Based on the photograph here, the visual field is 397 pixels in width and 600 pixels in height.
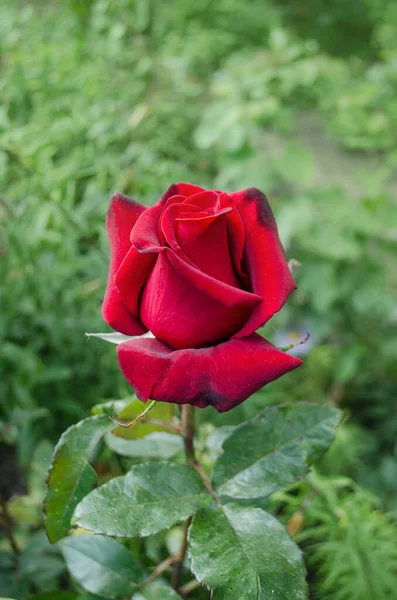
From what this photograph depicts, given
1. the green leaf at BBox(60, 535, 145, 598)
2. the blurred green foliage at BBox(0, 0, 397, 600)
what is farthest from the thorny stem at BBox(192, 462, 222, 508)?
the blurred green foliage at BBox(0, 0, 397, 600)

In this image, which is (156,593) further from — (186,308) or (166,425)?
(186,308)

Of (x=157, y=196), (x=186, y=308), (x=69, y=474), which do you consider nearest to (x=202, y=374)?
(x=186, y=308)

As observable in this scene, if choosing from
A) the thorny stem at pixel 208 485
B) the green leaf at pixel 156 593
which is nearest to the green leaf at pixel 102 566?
the green leaf at pixel 156 593

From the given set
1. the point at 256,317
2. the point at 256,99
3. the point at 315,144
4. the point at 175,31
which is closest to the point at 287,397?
the point at 256,99

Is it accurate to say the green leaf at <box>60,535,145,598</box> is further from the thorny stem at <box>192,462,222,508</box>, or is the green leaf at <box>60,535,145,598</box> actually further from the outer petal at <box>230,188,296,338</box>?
the outer petal at <box>230,188,296,338</box>

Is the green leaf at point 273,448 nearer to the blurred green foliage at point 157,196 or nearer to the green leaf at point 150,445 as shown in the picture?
the green leaf at point 150,445

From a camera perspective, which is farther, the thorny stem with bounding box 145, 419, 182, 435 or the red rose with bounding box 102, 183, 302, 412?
the thorny stem with bounding box 145, 419, 182, 435

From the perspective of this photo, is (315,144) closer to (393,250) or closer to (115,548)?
(393,250)
